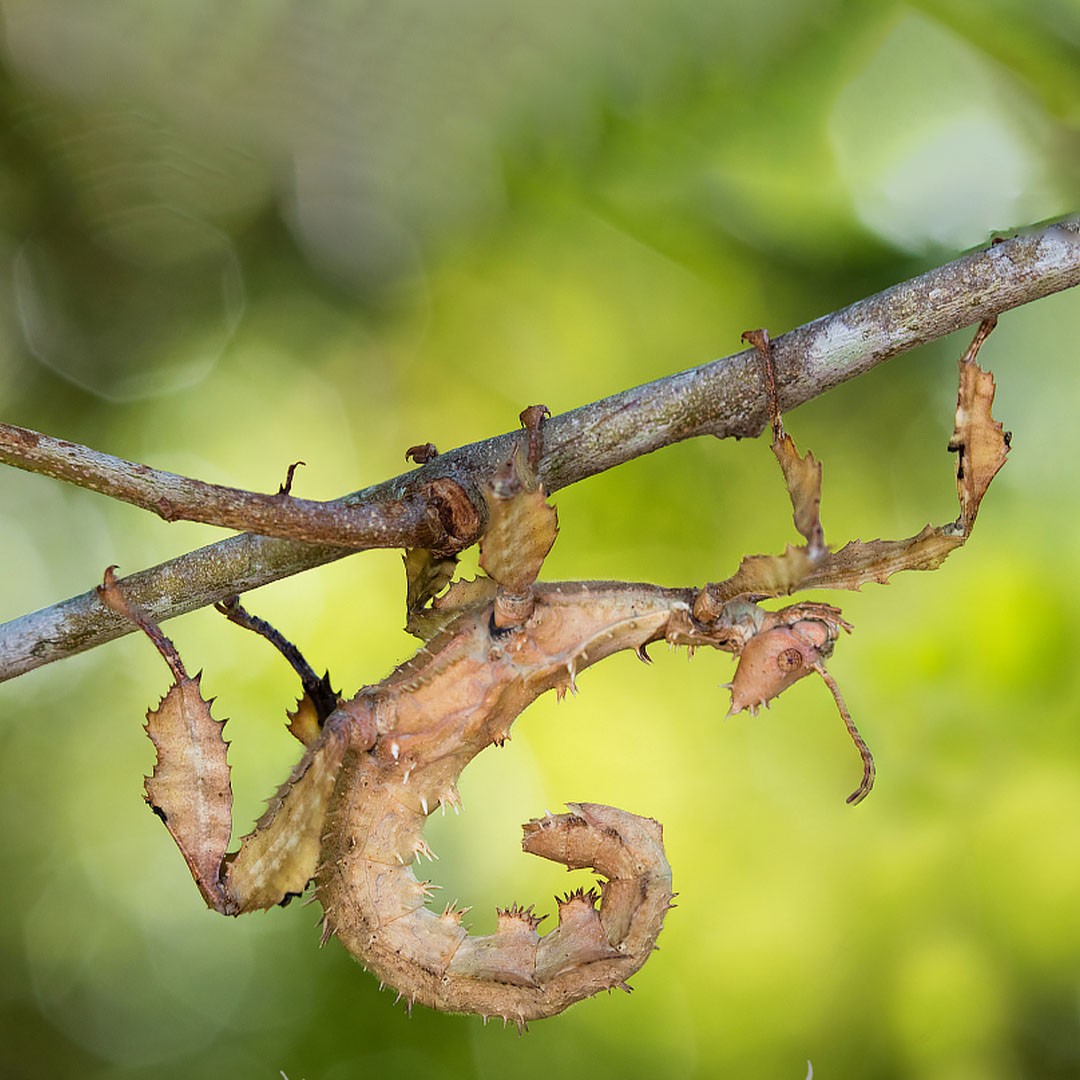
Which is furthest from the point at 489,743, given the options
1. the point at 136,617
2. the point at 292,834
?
the point at 136,617

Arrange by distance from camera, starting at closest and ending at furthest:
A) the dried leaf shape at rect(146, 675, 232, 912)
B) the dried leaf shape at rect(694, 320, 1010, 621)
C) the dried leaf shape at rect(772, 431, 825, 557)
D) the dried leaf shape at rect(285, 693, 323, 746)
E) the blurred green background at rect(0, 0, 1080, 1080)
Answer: the dried leaf shape at rect(772, 431, 825, 557) < the dried leaf shape at rect(694, 320, 1010, 621) < the dried leaf shape at rect(146, 675, 232, 912) < the dried leaf shape at rect(285, 693, 323, 746) < the blurred green background at rect(0, 0, 1080, 1080)

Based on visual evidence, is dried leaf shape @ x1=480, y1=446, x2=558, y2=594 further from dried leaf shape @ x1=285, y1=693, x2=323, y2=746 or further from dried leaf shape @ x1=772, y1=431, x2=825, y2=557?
dried leaf shape @ x1=285, y1=693, x2=323, y2=746

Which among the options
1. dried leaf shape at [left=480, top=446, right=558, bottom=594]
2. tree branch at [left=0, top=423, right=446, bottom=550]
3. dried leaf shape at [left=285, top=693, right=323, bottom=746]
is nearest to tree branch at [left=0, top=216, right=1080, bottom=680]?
tree branch at [left=0, top=423, right=446, bottom=550]

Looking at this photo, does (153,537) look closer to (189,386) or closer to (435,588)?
(189,386)

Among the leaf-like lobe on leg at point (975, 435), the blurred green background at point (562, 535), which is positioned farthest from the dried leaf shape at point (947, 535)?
the blurred green background at point (562, 535)

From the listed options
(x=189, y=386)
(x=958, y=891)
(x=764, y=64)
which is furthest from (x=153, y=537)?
(x=958, y=891)

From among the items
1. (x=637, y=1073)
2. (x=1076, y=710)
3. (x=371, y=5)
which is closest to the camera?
(x=371, y=5)

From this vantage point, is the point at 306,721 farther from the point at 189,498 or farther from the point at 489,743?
the point at 189,498
